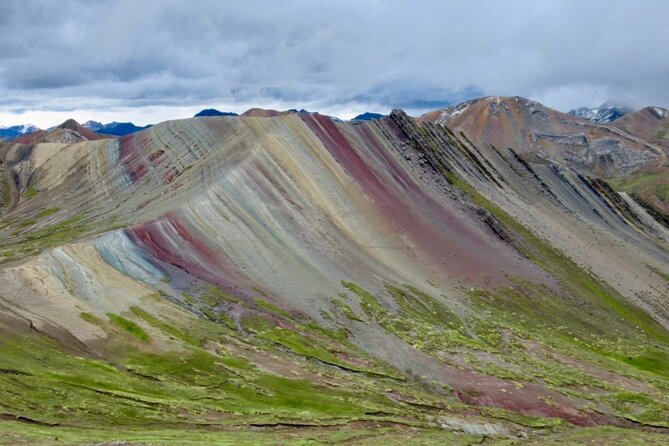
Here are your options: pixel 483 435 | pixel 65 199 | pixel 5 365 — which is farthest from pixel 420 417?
pixel 65 199

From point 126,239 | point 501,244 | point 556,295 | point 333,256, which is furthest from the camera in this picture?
point 501,244

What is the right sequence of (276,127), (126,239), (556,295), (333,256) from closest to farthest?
(126,239)
(333,256)
(556,295)
(276,127)

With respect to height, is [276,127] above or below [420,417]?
above

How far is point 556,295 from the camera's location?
11900cm

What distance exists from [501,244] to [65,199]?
95969 millimetres

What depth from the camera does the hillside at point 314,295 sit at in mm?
57375

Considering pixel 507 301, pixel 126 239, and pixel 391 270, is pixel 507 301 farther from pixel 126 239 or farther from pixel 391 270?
pixel 126 239

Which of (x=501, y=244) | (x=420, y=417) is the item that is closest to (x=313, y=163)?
(x=501, y=244)

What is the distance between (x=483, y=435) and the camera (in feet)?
196

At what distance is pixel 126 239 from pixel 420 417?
54853 mm

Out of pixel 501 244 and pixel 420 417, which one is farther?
pixel 501 244

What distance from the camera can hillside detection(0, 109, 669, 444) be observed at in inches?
2259

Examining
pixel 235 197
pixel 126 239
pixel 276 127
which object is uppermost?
pixel 276 127

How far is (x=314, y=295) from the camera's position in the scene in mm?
95375
